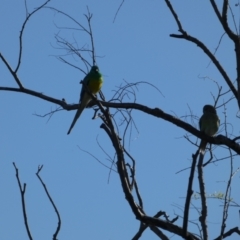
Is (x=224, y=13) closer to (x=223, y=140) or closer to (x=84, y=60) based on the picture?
(x=223, y=140)

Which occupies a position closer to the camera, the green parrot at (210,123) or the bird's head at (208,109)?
the green parrot at (210,123)

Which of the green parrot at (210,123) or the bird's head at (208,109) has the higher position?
the bird's head at (208,109)

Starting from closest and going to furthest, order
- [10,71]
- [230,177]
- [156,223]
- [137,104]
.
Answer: [156,223] → [230,177] → [137,104] → [10,71]

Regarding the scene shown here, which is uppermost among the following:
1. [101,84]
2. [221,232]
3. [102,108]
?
[101,84]

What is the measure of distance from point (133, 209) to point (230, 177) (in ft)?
2.62

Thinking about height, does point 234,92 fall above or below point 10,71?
below

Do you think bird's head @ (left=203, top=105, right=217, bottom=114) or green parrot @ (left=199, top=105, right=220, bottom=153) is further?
bird's head @ (left=203, top=105, right=217, bottom=114)

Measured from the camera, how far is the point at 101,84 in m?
8.81

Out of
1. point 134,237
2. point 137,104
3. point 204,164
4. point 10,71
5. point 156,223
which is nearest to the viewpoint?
point 156,223

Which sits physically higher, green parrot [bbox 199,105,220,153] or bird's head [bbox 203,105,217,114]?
bird's head [bbox 203,105,217,114]

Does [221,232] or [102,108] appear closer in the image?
→ [221,232]

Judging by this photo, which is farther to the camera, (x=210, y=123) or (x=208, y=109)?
(x=208, y=109)

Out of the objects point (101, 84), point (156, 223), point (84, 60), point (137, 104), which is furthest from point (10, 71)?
point (101, 84)

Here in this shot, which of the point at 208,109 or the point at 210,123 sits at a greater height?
the point at 208,109
